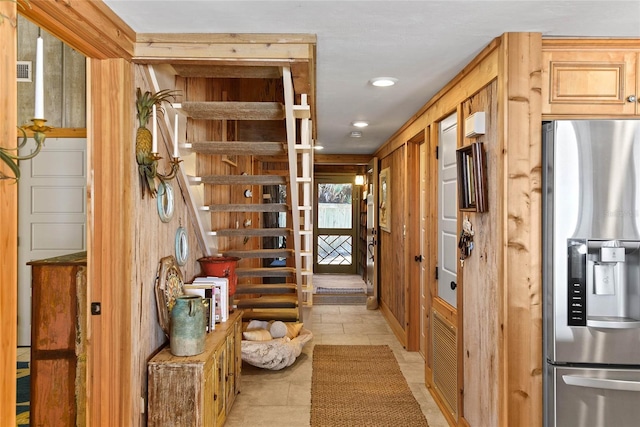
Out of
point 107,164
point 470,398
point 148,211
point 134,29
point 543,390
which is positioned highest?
point 134,29

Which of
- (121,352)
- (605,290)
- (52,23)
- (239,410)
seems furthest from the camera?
(239,410)

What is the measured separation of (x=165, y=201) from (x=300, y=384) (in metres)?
1.91

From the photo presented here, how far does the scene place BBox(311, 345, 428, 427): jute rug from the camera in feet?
9.75

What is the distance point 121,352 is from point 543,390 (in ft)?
6.59

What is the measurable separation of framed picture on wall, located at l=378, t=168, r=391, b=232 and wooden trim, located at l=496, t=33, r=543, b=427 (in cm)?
332

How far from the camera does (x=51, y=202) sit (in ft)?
12.9

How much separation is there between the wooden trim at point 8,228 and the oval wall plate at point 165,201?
47.2 inches

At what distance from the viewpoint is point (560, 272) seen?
6.55ft

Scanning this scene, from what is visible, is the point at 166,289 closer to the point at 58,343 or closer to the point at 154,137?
the point at 58,343

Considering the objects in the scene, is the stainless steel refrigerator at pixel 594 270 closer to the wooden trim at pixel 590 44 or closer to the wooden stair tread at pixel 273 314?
the wooden trim at pixel 590 44

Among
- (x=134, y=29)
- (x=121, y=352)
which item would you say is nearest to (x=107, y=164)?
(x=134, y=29)

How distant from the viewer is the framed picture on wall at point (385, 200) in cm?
545

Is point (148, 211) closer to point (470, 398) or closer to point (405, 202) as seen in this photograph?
point (470, 398)

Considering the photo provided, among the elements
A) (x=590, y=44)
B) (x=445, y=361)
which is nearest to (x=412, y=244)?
(x=445, y=361)
